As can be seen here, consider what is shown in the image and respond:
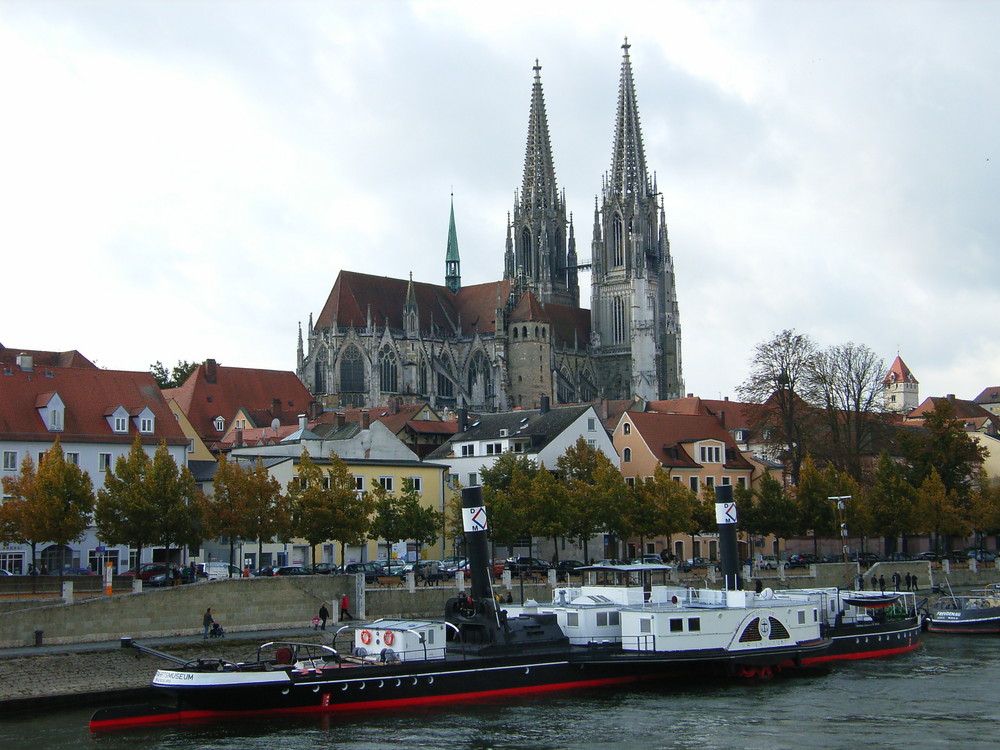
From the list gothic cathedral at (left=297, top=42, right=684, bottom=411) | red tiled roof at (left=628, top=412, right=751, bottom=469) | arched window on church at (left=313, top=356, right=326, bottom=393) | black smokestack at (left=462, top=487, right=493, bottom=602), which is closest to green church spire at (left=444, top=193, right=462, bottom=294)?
gothic cathedral at (left=297, top=42, right=684, bottom=411)

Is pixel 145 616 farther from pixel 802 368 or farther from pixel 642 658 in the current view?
pixel 802 368

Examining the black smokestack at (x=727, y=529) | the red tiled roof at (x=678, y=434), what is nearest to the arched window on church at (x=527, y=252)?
the red tiled roof at (x=678, y=434)

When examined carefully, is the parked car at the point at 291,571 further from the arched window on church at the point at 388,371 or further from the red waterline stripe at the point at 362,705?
the arched window on church at the point at 388,371

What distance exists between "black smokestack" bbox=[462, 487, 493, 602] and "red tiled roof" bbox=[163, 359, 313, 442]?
5498 cm

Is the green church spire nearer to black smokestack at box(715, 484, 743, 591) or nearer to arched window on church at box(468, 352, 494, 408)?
→ arched window on church at box(468, 352, 494, 408)

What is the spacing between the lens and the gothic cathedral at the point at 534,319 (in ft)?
Result: 483

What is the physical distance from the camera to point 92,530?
59.4 m

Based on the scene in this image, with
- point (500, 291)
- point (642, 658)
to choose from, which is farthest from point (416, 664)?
point (500, 291)

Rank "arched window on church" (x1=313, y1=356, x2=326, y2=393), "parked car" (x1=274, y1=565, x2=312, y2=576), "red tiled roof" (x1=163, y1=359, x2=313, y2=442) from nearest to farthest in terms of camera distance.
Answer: "parked car" (x1=274, y1=565, x2=312, y2=576) → "red tiled roof" (x1=163, y1=359, x2=313, y2=442) → "arched window on church" (x1=313, y1=356, x2=326, y2=393)

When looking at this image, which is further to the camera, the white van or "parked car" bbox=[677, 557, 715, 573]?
"parked car" bbox=[677, 557, 715, 573]

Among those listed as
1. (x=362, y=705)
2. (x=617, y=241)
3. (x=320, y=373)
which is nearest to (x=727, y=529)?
(x=362, y=705)

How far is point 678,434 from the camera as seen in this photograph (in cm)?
8525

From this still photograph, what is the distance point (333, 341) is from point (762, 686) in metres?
106

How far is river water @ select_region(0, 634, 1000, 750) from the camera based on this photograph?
33719 mm
